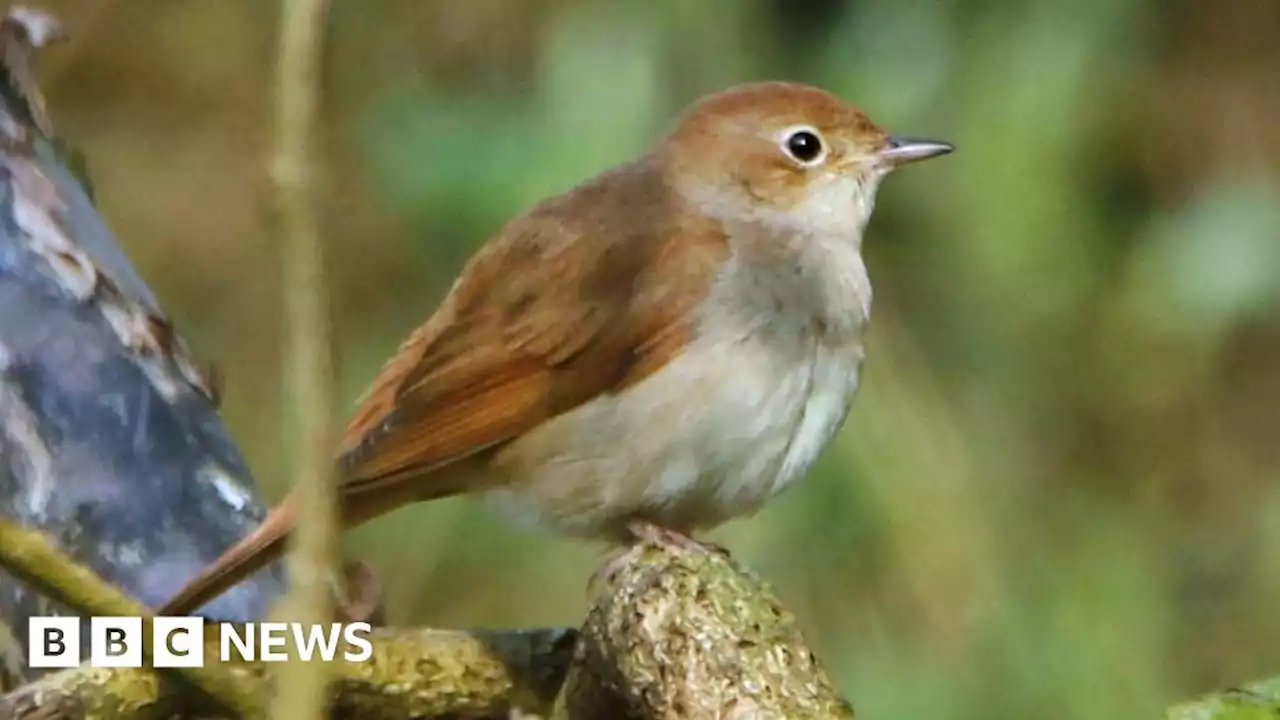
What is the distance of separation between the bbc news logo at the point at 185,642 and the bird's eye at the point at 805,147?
59.7 inches

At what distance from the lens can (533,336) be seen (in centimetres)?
352

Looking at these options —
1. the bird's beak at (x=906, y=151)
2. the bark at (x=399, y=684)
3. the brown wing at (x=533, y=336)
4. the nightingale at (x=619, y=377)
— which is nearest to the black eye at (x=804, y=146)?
the bird's beak at (x=906, y=151)

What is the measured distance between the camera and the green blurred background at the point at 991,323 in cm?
530

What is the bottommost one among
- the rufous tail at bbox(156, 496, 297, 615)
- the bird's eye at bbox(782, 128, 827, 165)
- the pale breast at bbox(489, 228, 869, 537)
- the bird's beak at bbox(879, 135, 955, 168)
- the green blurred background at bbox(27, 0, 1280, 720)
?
the rufous tail at bbox(156, 496, 297, 615)

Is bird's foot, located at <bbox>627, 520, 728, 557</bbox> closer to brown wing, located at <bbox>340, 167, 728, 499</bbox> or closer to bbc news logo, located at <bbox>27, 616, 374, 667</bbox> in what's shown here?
brown wing, located at <bbox>340, 167, 728, 499</bbox>

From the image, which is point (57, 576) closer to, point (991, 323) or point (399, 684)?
point (399, 684)

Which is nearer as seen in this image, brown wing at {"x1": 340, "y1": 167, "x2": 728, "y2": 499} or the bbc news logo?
the bbc news logo

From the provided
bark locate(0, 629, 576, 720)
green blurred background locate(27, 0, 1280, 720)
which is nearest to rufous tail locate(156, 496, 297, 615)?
bark locate(0, 629, 576, 720)

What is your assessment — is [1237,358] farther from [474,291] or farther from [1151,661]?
[474,291]

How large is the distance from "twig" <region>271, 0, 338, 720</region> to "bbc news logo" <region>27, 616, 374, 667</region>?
0.03 m

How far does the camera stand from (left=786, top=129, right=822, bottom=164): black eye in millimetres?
3969

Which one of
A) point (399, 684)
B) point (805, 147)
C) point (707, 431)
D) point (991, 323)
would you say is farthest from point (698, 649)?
point (991, 323)

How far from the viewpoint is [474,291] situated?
360 centimetres

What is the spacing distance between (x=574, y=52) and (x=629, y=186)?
1.70m
